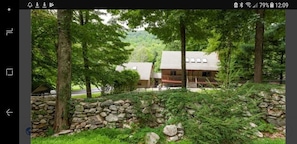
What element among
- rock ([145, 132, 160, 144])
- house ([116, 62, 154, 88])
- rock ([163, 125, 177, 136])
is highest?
house ([116, 62, 154, 88])

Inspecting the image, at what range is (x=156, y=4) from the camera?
1.33 metres

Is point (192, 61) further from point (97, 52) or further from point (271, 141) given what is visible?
point (271, 141)

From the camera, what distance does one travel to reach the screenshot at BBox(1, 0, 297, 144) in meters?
1.22

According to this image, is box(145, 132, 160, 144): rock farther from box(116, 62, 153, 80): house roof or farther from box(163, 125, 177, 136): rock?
box(116, 62, 153, 80): house roof

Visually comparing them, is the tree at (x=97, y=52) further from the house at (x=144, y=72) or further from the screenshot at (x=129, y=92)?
the house at (x=144, y=72)

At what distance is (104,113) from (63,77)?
131 cm

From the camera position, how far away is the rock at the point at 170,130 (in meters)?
5.28

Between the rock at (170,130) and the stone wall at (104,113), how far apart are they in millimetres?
723

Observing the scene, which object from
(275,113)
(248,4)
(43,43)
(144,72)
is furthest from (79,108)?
(144,72)

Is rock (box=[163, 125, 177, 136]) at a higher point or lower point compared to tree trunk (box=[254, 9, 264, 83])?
lower

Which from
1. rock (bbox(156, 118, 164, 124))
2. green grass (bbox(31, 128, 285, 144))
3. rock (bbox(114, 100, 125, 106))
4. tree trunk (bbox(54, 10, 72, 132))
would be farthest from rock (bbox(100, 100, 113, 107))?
rock (bbox(156, 118, 164, 124))

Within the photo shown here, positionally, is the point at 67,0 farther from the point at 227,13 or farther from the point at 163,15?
the point at 163,15

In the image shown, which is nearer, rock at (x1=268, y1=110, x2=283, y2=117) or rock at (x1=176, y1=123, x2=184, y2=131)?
rock at (x1=176, y1=123, x2=184, y2=131)

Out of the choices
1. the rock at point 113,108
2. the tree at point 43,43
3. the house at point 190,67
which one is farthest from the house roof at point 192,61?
the rock at point 113,108
